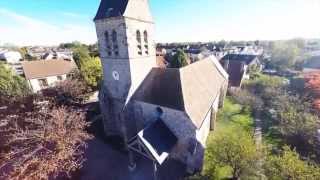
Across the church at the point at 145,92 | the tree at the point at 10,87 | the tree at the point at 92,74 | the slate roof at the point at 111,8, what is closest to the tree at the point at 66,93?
the tree at the point at 92,74

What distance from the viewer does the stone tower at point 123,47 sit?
1661 cm

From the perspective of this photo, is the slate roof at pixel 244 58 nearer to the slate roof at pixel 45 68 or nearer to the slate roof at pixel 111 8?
the slate roof at pixel 45 68

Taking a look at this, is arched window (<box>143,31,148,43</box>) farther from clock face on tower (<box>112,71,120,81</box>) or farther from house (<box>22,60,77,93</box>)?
house (<box>22,60,77,93</box>)

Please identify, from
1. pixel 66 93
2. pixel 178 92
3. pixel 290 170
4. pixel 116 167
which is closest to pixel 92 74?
pixel 66 93

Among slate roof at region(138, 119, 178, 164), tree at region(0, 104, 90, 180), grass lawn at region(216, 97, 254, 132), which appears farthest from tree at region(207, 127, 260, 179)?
tree at region(0, 104, 90, 180)

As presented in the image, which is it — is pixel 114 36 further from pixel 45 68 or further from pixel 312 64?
pixel 312 64

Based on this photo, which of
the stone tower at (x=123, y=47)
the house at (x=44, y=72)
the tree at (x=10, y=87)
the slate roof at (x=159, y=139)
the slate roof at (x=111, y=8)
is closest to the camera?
the slate roof at (x=159, y=139)

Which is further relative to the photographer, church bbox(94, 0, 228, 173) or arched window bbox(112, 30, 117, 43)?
arched window bbox(112, 30, 117, 43)

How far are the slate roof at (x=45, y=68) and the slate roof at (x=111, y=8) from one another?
33.3m

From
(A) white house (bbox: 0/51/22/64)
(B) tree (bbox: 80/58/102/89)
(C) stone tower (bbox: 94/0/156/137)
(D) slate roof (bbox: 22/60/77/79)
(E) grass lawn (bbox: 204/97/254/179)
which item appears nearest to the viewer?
(C) stone tower (bbox: 94/0/156/137)

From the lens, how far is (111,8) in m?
17.0

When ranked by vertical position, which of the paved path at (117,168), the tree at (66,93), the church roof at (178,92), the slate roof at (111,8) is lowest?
the paved path at (117,168)

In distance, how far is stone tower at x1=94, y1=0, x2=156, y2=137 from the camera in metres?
16.6

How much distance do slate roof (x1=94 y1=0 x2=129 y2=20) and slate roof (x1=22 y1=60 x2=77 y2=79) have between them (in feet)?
109
